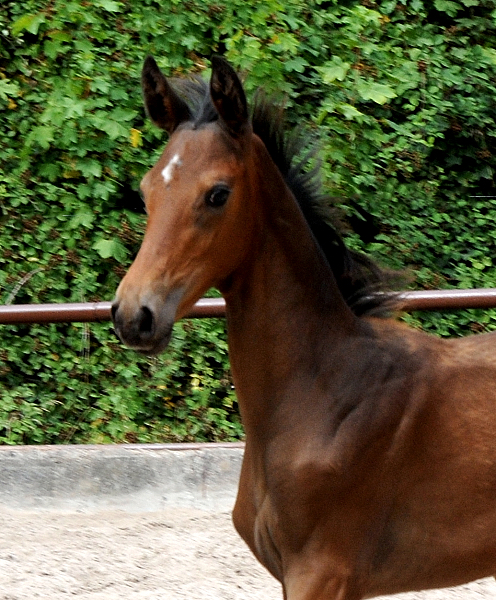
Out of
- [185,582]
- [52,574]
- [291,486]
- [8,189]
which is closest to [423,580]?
[291,486]

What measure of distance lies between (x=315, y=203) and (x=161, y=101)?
1.82 ft

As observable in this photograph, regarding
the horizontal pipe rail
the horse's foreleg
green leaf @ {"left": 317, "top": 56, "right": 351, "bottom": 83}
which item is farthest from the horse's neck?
green leaf @ {"left": 317, "top": 56, "right": 351, "bottom": 83}

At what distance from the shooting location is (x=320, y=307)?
8.98 ft

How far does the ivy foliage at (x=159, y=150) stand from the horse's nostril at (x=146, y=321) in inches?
159

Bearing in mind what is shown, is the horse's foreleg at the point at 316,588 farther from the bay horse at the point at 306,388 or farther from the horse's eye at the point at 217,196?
the horse's eye at the point at 217,196

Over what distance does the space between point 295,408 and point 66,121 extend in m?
4.93

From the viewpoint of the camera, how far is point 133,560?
443cm

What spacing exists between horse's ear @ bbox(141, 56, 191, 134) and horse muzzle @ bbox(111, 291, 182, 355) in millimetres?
623

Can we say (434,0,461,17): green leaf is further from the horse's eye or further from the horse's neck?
the horse's eye

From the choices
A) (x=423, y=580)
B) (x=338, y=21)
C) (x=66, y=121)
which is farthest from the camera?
(x=338, y=21)

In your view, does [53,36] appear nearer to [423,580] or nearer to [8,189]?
[8,189]

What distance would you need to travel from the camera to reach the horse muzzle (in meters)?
2.31

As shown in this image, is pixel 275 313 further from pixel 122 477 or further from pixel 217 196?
pixel 122 477

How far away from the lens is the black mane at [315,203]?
110 inches
